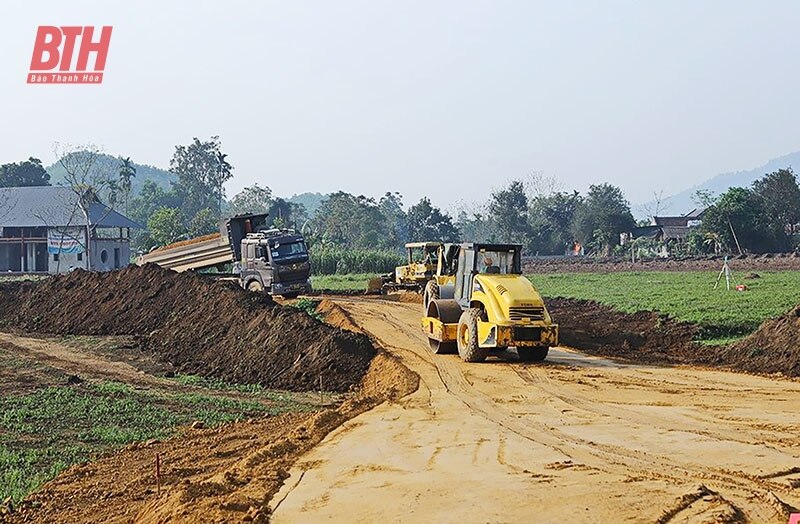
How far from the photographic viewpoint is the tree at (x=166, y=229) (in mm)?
70762

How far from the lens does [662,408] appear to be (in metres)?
15.0

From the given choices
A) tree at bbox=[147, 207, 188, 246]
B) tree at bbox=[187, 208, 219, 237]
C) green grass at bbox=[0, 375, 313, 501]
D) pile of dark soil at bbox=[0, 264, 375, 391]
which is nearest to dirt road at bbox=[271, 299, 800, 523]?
pile of dark soil at bbox=[0, 264, 375, 391]

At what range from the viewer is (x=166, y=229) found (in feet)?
235

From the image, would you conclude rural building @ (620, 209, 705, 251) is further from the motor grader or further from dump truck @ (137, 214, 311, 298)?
the motor grader

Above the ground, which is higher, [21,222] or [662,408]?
[21,222]

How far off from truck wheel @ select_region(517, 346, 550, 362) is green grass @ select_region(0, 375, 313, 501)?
560 centimetres

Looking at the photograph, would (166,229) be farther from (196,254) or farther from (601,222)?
(601,222)

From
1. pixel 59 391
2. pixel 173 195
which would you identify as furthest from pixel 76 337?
pixel 173 195

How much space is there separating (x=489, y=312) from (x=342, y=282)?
111 ft

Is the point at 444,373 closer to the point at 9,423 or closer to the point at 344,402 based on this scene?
the point at 344,402

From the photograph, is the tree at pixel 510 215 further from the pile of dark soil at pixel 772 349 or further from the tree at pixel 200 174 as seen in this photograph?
the pile of dark soil at pixel 772 349

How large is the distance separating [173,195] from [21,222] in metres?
52.5

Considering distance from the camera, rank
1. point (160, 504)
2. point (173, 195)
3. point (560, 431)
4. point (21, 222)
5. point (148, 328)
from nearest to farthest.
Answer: point (160, 504)
point (560, 431)
point (148, 328)
point (21, 222)
point (173, 195)

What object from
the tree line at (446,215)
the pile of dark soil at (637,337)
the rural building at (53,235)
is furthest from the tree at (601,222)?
the pile of dark soil at (637,337)
